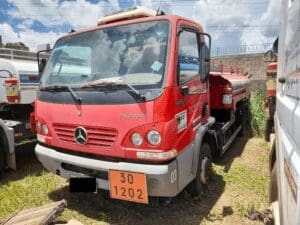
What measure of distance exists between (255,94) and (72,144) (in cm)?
793

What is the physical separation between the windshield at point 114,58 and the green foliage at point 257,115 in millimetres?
5946

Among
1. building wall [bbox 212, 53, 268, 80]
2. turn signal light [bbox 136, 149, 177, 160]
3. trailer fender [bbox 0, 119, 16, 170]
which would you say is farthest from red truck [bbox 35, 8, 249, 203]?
building wall [bbox 212, 53, 268, 80]

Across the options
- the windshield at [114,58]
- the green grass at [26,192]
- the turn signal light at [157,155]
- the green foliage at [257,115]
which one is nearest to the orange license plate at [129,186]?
the turn signal light at [157,155]

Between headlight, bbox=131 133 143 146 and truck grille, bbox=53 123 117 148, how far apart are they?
21 cm

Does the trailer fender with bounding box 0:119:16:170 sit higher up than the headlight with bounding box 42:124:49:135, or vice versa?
the headlight with bounding box 42:124:49:135

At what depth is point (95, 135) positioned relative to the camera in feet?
13.0

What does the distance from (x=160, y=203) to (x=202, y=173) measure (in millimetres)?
680

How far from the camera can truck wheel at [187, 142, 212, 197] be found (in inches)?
181

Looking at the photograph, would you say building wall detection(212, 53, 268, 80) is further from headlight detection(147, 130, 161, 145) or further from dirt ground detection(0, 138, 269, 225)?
headlight detection(147, 130, 161, 145)

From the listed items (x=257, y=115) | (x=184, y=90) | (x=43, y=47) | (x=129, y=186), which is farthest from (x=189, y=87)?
(x=257, y=115)

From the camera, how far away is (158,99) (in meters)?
3.67

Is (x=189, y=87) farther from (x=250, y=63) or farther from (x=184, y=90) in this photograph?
(x=250, y=63)

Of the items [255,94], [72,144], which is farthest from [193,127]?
[255,94]

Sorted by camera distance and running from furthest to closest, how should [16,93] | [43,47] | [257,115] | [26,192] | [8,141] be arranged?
[257,115]
[16,93]
[8,141]
[43,47]
[26,192]
